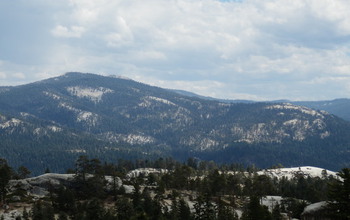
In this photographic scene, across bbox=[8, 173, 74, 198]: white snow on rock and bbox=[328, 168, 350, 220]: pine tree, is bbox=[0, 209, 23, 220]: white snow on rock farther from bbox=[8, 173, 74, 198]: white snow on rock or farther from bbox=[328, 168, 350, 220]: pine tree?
bbox=[328, 168, 350, 220]: pine tree

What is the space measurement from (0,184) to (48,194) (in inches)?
982

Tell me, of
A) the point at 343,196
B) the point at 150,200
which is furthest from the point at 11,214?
the point at 343,196

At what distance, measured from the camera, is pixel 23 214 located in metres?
125

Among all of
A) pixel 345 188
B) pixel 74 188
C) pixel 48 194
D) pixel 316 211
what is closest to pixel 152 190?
pixel 74 188

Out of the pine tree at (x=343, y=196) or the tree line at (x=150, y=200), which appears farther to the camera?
the tree line at (x=150, y=200)

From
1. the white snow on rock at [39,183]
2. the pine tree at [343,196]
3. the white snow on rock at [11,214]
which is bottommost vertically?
the white snow on rock at [11,214]

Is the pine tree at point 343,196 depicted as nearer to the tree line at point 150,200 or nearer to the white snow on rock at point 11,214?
the tree line at point 150,200

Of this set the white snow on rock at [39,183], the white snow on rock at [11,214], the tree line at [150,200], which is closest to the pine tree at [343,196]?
the tree line at [150,200]

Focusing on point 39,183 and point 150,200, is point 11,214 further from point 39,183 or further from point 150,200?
point 150,200

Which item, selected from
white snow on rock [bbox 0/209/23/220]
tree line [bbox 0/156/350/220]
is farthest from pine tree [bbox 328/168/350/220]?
white snow on rock [bbox 0/209/23/220]

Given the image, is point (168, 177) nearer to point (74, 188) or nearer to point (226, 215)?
point (74, 188)

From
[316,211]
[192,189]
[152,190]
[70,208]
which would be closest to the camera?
[316,211]

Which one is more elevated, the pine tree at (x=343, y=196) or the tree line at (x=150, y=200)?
the pine tree at (x=343, y=196)

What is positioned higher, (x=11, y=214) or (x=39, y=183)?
(x=39, y=183)
